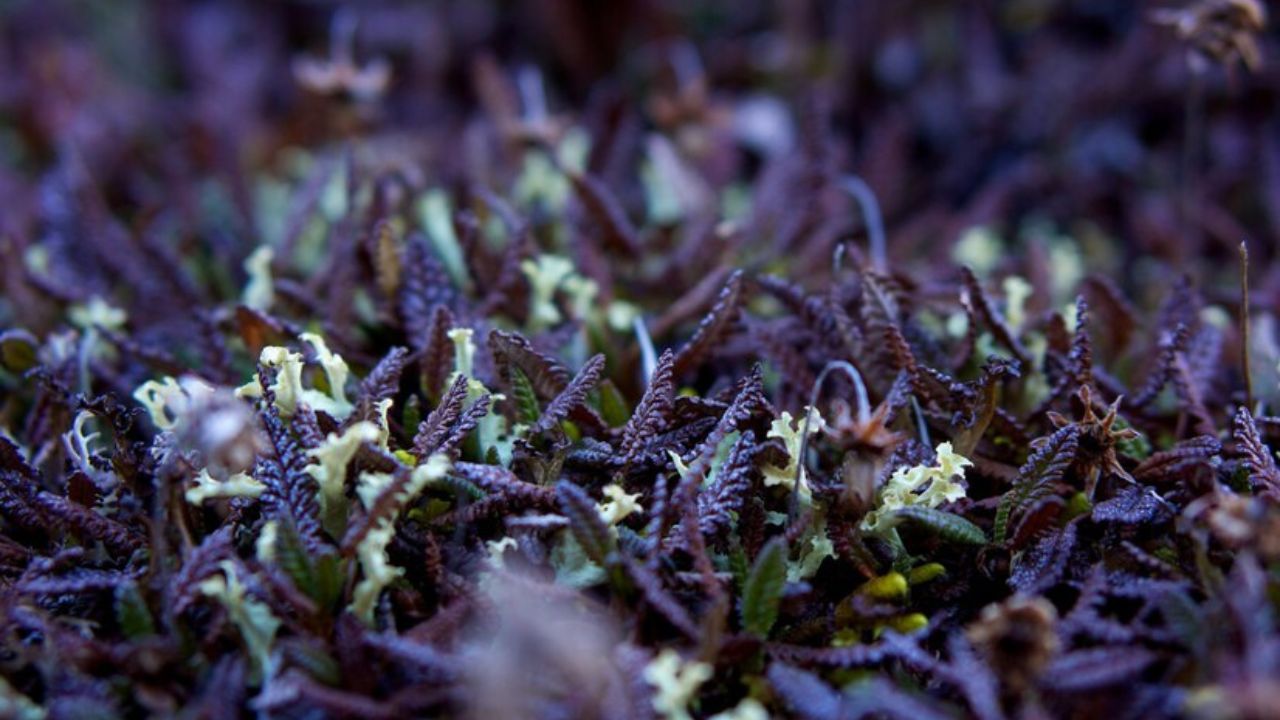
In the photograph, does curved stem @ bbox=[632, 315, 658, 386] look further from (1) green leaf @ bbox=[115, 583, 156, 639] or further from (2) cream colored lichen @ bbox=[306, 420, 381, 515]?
(1) green leaf @ bbox=[115, 583, 156, 639]

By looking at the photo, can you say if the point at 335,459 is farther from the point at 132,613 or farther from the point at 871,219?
the point at 871,219

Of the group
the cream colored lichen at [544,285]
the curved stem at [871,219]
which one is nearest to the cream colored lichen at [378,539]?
the cream colored lichen at [544,285]

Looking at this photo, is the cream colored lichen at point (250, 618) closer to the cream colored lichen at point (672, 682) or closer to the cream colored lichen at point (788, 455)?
the cream colored lichen at point (672, 682)

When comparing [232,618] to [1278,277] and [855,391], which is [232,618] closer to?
[855,391]

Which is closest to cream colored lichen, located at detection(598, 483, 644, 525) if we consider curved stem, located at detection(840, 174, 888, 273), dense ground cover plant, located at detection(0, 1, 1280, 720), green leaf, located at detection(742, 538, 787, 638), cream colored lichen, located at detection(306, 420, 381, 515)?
dense ground cover plant, located at detection(0, 1, 1280, 720)

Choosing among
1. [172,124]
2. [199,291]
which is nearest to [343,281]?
[199,291]

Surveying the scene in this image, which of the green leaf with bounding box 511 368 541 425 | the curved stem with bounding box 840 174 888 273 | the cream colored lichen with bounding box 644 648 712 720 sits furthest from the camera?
the curved stem with bounding box 840 174 888 273

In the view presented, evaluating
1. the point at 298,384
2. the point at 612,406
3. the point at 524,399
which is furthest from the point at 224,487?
the point at 612,406

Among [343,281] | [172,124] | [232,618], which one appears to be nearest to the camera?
[232,618]
